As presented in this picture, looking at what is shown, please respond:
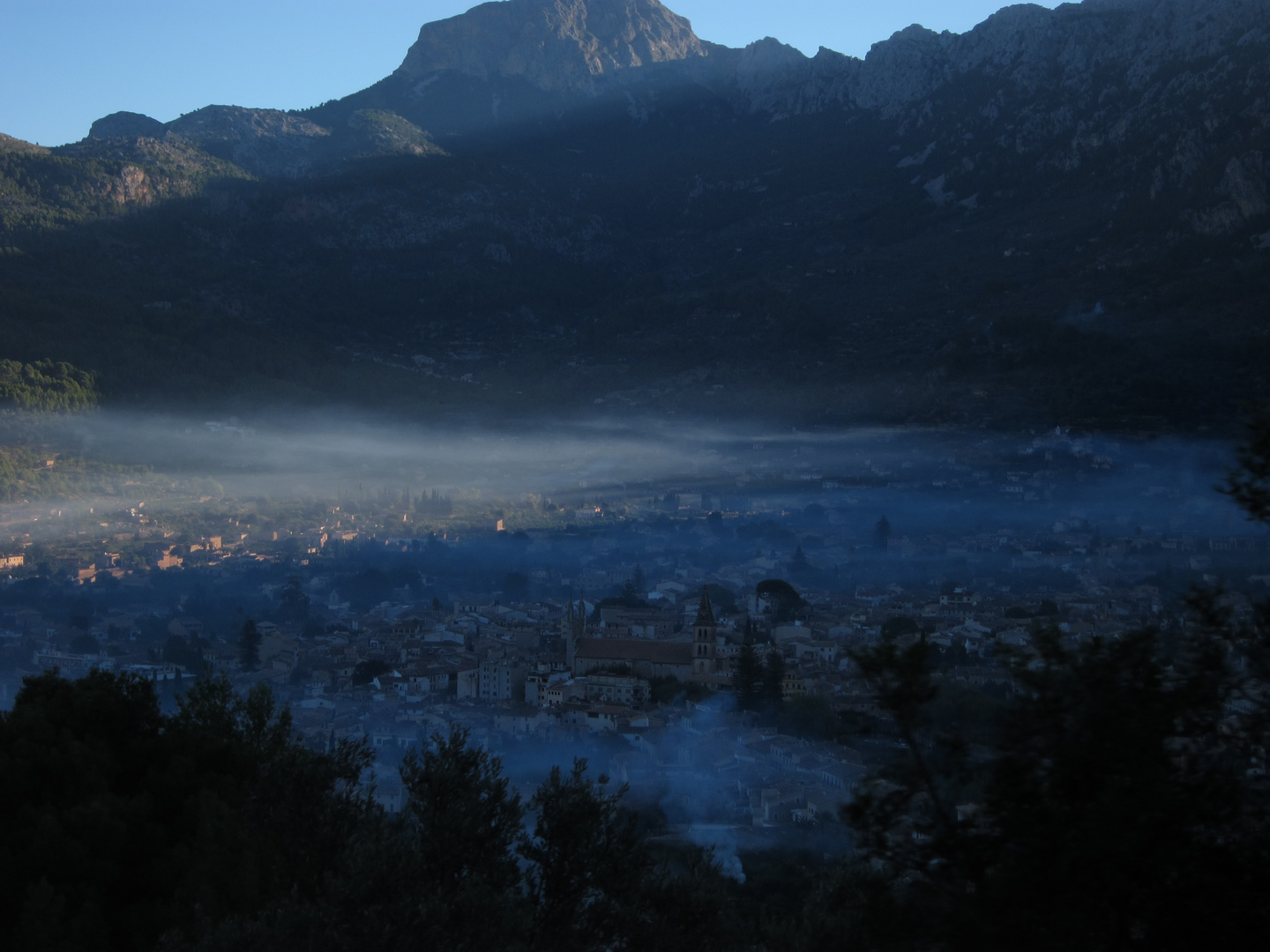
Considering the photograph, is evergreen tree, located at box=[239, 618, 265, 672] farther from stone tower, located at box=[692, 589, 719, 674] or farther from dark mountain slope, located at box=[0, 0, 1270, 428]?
dark mountain slope, located at box=[0, 0, 1270, 428]

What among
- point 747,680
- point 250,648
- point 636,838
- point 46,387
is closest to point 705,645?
point 747,680

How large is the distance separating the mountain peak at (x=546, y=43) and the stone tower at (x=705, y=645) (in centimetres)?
6853

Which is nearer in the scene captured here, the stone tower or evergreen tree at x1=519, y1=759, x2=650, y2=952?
evergreen tree at x1=519, y1=759, x2=650, y2=952

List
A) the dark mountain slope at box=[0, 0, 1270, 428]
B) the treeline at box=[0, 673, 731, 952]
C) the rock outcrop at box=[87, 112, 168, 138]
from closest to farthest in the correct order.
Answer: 1. the treeline at box=[0, 673, 731, 952]
2. the dark mountain slope at box=[0, 0, 1270, 428]
3. the rock outcrop at box=[87, 112, 168, 138]

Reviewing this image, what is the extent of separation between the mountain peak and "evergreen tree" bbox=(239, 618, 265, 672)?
2634 inches

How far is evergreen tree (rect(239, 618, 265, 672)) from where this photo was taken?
23.7m

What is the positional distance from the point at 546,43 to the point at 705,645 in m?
73.6

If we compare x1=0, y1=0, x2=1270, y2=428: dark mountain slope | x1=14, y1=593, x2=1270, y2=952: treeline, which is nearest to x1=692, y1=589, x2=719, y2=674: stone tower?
x1=14, y1=593, x2=1270, y2=952: treeline

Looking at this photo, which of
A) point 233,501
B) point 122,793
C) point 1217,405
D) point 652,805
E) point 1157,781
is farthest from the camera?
point 233,501

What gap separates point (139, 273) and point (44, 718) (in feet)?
150

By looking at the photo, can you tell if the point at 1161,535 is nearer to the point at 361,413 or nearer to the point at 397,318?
the point at 361,413

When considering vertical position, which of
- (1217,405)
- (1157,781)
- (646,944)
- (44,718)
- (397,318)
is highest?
(397,318)

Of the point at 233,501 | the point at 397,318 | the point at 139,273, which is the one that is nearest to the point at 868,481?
the point at 233,501

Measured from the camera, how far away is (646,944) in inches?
257
